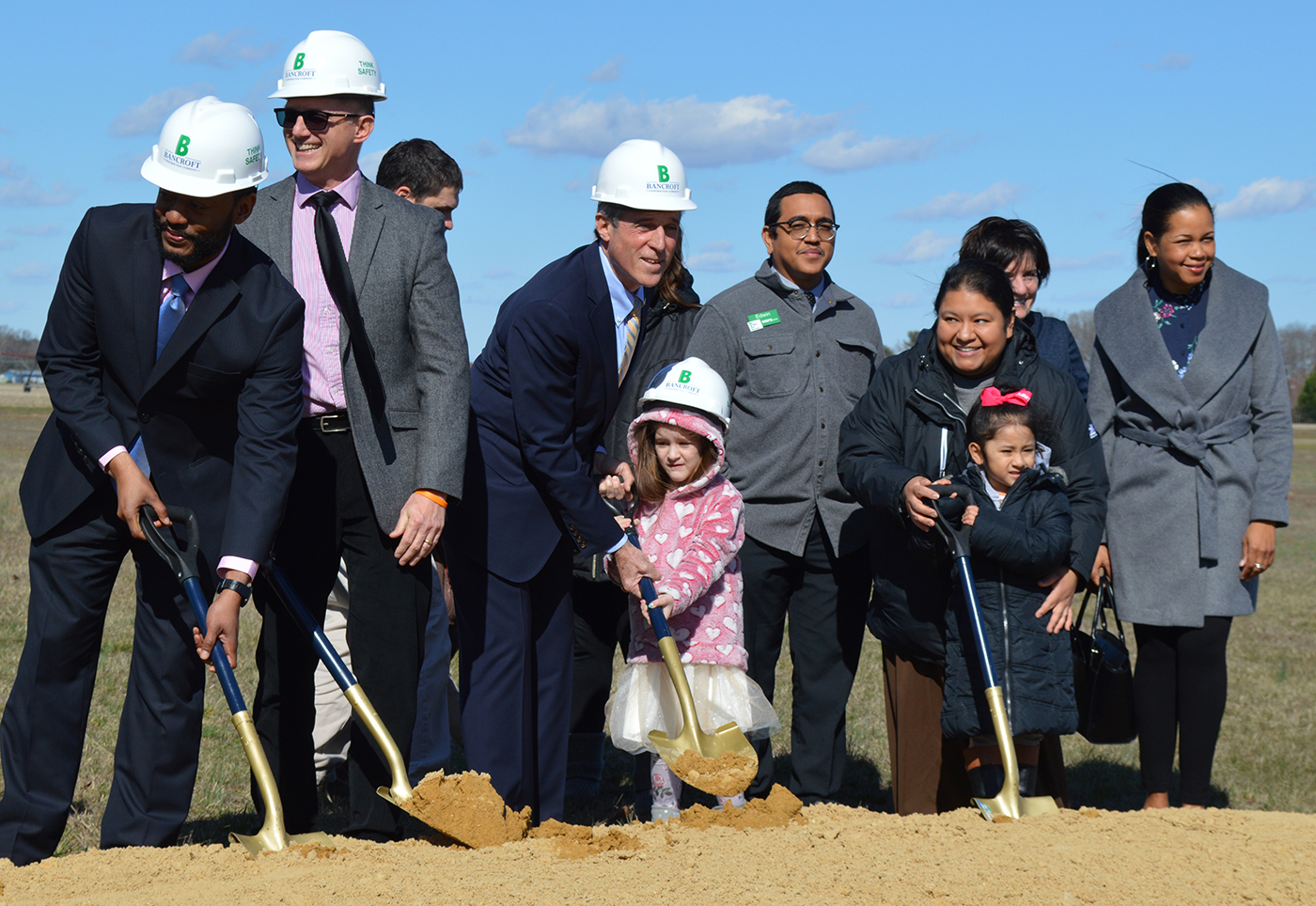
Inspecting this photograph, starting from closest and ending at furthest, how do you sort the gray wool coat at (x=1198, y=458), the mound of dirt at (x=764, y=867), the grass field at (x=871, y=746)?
the mound of dirt at (x=764, y=867), the gray wool coat at (x=1198, y=458), the grass field at (x=871, y=746)

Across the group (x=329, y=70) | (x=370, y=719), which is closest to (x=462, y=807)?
(x=370, y=719)

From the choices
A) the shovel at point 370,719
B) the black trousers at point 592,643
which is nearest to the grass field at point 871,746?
the black trousers at point 592,643

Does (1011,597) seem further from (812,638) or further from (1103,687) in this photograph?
(812,638)

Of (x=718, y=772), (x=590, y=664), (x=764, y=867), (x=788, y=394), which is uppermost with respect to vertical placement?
(x=788, y=394)

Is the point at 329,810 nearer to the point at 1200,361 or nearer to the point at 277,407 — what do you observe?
the point at 277,407

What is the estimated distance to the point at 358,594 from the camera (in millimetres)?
4016

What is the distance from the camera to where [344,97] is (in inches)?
152

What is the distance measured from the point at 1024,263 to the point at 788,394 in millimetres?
1070

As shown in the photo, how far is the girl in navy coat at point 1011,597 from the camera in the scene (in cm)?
404

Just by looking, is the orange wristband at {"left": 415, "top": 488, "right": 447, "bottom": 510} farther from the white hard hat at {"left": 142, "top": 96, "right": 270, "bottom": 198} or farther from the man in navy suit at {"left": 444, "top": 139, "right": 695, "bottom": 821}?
the white hard hat at {"left": 142, "top": 96, "right": 270, "bottom": 198}

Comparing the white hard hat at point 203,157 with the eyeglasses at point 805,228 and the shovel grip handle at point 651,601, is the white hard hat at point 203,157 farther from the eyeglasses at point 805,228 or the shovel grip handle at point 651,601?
the eyeglasses at point 805,228

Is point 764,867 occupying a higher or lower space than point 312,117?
lower

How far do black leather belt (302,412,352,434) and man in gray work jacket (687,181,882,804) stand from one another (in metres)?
1.57

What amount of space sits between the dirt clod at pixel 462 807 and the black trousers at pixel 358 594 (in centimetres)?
38
